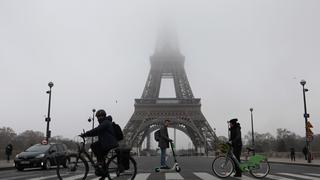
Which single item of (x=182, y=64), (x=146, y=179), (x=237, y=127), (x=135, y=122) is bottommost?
(x=146, y=179)

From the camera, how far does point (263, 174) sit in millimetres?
11969

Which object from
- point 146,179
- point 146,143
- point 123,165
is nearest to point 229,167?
point 146,179

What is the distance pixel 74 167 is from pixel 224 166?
14.0 ft

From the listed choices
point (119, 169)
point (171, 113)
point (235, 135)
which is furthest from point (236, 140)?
point (171, 113)

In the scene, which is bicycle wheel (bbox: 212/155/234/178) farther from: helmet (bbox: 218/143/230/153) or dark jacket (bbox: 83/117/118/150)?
dark jacket (bbox: 83/117/118/150)

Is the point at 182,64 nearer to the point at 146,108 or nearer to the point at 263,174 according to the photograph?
the point at 146,108

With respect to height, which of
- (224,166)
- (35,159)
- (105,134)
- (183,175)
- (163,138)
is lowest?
(183,175)

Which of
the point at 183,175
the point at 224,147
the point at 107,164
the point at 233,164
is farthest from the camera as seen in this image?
the point at 183,175

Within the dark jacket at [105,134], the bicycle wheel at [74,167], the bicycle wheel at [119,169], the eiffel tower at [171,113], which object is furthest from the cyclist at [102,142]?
the eiffel tower at [171,113]

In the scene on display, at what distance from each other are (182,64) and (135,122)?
62.2ft

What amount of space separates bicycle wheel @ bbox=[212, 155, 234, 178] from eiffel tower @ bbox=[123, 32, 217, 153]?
201 feet

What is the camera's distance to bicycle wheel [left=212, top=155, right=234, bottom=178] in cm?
1173

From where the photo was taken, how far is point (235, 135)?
1204 centimetres

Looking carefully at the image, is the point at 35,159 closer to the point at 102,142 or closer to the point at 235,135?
the point at 235,135
